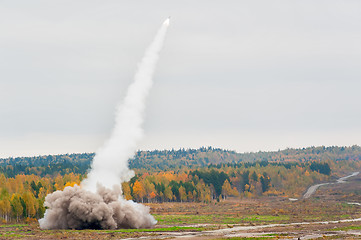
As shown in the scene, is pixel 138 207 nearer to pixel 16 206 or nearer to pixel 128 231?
pixel 128 231

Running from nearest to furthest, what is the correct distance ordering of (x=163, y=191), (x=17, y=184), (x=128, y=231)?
(x=128, y=231) < (x=17, y=184) < (x=163, y=191)

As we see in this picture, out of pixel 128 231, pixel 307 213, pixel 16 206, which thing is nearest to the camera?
pixel 128 231

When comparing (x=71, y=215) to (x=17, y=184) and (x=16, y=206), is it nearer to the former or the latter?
(x=16, y=206)

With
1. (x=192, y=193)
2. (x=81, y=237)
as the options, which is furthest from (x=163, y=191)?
(x=81, y=237)

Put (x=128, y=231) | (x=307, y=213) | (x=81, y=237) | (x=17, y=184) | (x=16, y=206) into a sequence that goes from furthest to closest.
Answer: (x=17, y=184)
(x=307, y=213)
(x=16, y=206)
(x=128, y=231)
(x=81, y=237)

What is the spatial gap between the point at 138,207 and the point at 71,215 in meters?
12.6

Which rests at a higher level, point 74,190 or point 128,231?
point 74,190

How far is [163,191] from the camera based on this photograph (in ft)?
603

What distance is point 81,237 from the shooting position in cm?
7150

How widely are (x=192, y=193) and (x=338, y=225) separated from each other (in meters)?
99.2

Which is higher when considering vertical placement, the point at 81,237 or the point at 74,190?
the point at 74,190

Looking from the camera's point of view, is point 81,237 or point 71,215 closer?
point 81,237

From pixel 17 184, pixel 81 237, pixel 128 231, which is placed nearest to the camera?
pixel 81 237

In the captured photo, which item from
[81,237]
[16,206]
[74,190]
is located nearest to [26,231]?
[74,190]
